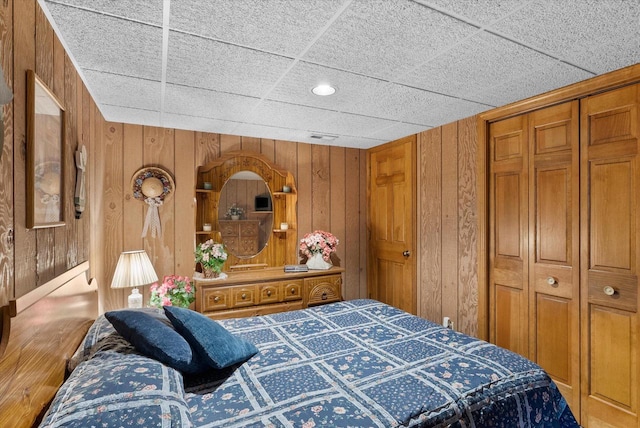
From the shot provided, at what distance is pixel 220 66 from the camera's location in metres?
1.97

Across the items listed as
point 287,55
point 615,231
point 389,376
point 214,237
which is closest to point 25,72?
point 287,55

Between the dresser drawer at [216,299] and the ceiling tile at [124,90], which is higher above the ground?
the ceiling tile at [124,90]

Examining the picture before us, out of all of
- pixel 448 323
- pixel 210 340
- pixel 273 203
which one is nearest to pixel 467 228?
pixel 448 323

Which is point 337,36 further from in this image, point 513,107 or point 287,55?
point 513,107

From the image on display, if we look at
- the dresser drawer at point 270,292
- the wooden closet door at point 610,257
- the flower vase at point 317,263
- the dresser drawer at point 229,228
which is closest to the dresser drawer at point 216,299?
the dresser drawer at point 270,292

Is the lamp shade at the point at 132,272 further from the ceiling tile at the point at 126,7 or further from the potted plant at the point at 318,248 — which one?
the ceiling tile at the point at 126,7

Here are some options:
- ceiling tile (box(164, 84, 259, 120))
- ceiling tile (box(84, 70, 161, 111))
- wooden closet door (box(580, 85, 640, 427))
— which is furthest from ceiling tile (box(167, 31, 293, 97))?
wooden closet door (box(580, 85, 640, 427))

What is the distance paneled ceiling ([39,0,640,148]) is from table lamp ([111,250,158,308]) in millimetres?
1259

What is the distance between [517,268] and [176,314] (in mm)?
2567

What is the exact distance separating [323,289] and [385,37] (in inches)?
106

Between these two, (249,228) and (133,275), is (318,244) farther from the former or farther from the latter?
(133,275)

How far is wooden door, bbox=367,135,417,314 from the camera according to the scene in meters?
3.70

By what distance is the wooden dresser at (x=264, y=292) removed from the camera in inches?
124

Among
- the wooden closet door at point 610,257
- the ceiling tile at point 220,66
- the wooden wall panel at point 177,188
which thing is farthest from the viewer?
the wooden wall panel at point 177,188
